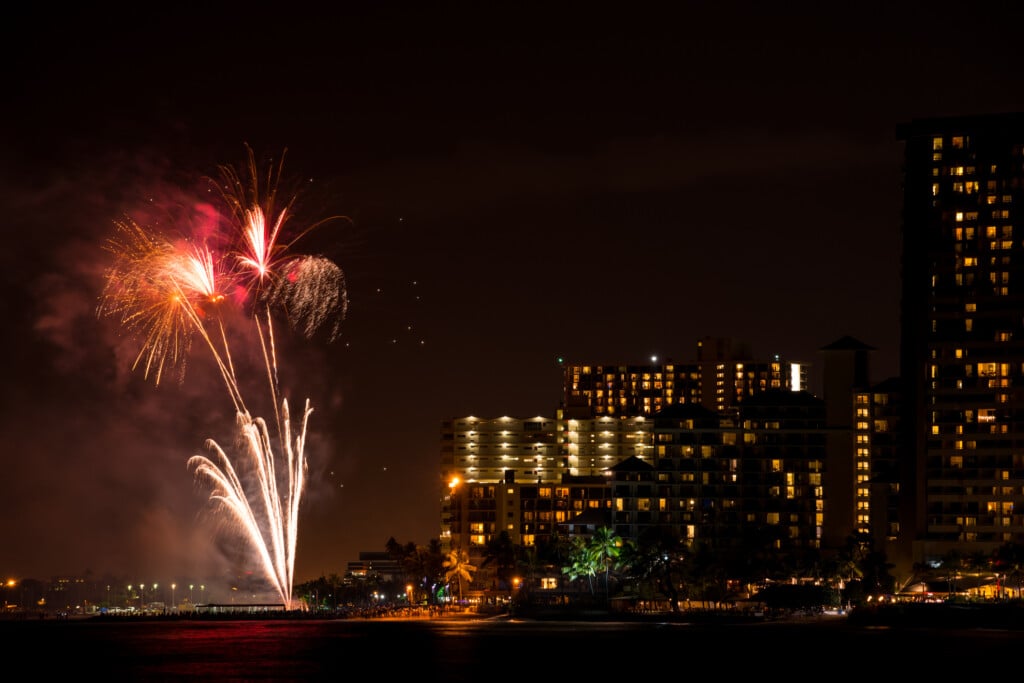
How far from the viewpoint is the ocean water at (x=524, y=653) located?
114m

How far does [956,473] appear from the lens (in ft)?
602

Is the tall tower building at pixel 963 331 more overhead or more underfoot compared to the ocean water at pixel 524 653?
more overhead

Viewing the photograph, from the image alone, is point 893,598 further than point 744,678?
Yes

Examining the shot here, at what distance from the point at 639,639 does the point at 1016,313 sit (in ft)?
207

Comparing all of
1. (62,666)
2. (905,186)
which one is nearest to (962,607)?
(905,186)

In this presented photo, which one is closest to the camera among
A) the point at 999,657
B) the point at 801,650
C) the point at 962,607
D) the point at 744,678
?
the point at 744,678

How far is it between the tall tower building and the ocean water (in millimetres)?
17923

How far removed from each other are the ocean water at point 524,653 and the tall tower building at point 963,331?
17923mm

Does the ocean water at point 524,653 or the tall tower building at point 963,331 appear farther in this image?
the tall tower building at point 963,331

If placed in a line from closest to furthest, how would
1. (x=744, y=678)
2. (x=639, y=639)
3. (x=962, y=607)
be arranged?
(x=744, y=678)
(x=639, y=639)
(x=962, y=607)

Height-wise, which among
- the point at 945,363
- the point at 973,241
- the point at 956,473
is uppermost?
the point at 973,241

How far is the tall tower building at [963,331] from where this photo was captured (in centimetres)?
18225

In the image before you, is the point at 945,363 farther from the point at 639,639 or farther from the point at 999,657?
the point at 999,657

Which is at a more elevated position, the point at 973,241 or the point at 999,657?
the point at 973,241
